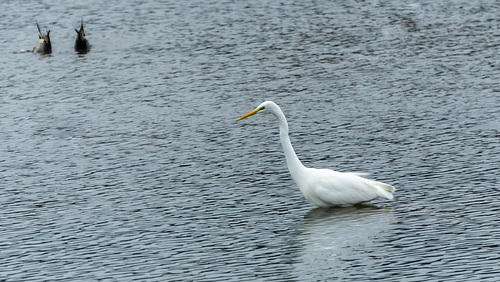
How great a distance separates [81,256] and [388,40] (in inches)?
866

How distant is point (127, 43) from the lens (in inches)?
1449

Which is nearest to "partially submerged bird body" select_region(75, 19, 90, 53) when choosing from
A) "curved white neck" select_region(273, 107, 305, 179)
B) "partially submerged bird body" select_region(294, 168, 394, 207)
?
"curved white neck" select_region(273, 107, 305, 179)

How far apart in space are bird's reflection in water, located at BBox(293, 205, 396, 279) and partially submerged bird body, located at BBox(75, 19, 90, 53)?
21.1m

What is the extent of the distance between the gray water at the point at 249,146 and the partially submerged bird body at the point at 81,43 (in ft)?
1.57

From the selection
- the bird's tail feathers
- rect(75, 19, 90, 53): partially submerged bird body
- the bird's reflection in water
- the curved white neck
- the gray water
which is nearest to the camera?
the bird's reflection in water

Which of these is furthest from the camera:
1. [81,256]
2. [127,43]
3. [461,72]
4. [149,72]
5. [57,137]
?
[127,43]

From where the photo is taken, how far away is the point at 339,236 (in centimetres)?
1527

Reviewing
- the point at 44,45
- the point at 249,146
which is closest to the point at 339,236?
A: the point at 249,146

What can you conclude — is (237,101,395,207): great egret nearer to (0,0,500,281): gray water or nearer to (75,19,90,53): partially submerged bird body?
(0,0,500,281): gray water

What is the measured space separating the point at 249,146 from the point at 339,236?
22.7ft

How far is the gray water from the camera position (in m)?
14.6

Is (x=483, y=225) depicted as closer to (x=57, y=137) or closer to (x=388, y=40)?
(x=57, y=137)

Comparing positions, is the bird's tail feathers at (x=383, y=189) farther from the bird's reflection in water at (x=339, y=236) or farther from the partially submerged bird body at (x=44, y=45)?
the partially submerged bird body at (x=44, y=45)

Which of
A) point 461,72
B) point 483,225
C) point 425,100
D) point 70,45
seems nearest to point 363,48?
point 461,72
